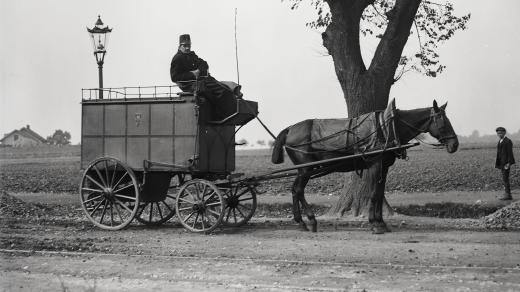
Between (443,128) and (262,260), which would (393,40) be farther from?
(262,260)

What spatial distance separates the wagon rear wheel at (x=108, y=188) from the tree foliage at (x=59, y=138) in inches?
3001

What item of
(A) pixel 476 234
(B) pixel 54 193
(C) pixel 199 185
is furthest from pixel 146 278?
(B) pixel 54 193

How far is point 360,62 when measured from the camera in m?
14.1

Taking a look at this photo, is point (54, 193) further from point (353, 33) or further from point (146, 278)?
point (146, 278)

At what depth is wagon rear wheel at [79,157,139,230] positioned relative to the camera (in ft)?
41.5

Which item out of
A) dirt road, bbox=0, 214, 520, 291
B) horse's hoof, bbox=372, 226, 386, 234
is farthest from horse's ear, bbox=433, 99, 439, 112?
horse's hoof, bbox=372, 226, 386, 234

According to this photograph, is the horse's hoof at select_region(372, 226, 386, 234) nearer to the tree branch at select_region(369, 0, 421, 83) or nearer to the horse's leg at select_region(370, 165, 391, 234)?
the horse's leg at select_region(370, 165, 391, 234)

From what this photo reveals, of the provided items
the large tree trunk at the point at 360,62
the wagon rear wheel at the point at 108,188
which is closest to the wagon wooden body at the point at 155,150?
the wagon rear wheel at the point at 108,188

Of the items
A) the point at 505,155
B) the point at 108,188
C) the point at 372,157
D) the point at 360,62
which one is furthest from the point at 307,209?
the point at 505,155

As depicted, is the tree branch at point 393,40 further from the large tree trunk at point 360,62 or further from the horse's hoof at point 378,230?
the horse's hoof at point 378,230

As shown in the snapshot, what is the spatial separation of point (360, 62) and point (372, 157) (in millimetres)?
3153

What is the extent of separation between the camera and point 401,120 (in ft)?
38.1

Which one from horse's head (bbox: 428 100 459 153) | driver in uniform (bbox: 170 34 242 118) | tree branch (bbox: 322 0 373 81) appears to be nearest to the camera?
horse's head (bbox: 428 100 459 153)

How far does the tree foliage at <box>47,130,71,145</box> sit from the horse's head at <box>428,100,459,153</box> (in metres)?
80.1
